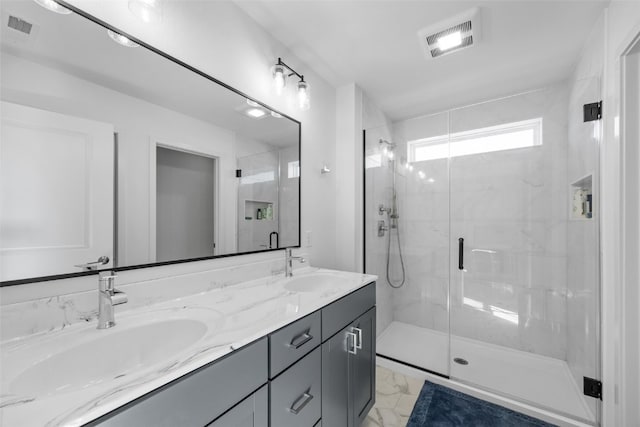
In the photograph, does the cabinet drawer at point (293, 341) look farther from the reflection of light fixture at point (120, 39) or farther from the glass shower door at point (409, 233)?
the glass shower door at point (409, 233)

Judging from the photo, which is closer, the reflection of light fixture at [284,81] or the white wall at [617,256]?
the white wall at [617,256]

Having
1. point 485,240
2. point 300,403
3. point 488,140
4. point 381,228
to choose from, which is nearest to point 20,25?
point 300,403

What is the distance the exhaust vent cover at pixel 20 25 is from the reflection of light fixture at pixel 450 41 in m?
2.06

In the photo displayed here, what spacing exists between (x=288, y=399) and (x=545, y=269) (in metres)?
2.52

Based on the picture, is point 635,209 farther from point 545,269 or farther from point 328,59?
point 328,59

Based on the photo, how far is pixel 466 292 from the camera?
259 cm

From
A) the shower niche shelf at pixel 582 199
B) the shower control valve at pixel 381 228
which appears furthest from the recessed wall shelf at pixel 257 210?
the shower niche shelf at pixel 582 199

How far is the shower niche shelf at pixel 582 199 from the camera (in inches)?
68.3

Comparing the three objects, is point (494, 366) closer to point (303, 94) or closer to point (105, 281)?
point (303, 94)

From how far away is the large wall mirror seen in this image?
81 centimetres

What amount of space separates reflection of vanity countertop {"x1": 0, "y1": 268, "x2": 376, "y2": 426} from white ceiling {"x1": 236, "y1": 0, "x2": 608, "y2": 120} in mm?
1636

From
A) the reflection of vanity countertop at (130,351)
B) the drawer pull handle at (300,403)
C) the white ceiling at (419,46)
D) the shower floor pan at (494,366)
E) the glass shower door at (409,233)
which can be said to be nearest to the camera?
the reflection of vanity countertop at (130,351)

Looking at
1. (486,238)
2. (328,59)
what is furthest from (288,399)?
(486,238)

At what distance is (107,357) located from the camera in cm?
82
